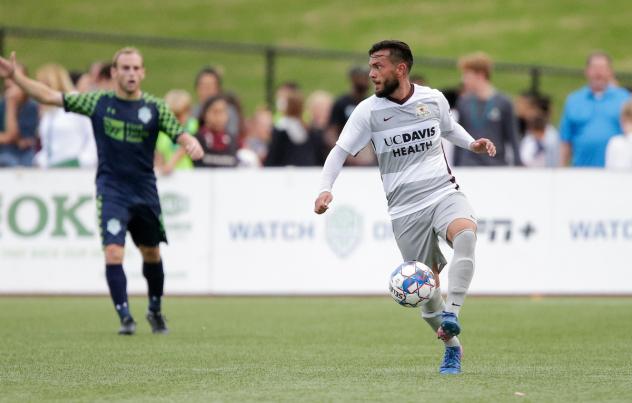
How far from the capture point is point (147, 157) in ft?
39.0

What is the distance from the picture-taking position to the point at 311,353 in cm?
1015

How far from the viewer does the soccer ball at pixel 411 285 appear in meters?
8.68

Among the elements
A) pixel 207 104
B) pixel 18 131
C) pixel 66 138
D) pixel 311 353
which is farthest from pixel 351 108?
pixel 311 353

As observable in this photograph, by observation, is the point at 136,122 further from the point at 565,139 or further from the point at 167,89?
the point at 167,89

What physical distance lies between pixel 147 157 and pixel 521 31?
96.4 feet

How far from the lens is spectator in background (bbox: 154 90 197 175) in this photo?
639 inches

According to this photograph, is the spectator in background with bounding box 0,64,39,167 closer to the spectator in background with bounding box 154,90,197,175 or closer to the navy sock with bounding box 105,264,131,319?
the spectator in background with bounding box 154,90,197,175

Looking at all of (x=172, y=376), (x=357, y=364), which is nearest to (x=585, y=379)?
(x=357, y=364)

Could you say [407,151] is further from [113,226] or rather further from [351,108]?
[351,108]

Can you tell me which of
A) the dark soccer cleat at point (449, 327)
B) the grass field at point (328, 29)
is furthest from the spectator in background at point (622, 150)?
the grass field at point (328, 29)

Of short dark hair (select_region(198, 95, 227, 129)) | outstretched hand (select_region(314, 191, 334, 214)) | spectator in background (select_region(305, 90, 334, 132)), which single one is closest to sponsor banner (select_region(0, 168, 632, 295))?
short dark hair (select_region(198, 95, 227, 129))

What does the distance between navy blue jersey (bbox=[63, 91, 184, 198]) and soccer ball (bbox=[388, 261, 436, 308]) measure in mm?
3537

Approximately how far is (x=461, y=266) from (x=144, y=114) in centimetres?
395

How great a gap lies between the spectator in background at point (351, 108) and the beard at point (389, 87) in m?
7.91
